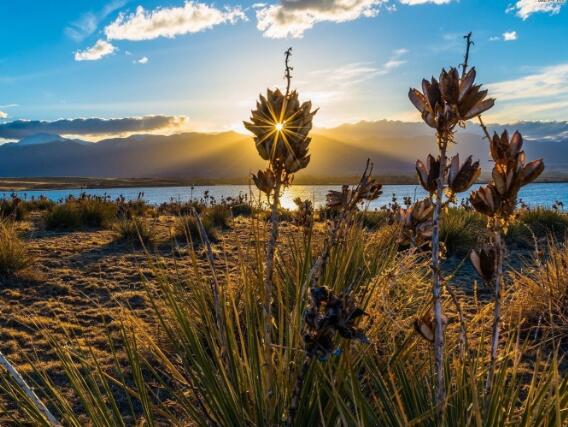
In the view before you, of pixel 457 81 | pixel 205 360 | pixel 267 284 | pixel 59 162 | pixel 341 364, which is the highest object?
pixel 59 162

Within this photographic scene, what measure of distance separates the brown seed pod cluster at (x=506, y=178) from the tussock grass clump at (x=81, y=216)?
9.23 metres

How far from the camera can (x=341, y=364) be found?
1327 mm

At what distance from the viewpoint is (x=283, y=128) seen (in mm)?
1392

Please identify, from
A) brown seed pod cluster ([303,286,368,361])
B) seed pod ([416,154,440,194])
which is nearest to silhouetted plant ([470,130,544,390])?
seed pod ([416,154,440,194])

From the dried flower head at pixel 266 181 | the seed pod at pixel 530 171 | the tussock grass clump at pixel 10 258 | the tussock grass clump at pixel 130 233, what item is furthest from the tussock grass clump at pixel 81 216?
the seed pod at pixel 530 171

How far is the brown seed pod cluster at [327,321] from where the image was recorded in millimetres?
782

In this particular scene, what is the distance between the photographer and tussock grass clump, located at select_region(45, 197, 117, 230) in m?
8.96

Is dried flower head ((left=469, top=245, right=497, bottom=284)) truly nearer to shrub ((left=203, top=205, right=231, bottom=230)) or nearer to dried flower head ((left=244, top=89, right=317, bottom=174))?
dried flower head ((left=244, top=89, right=317, bottom=174))

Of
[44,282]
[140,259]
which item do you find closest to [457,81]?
[44,282]

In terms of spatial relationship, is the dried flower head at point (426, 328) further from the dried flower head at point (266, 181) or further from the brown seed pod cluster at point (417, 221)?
the brown seed pod cluster at point (417, 221)

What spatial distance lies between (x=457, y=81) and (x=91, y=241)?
7.58m

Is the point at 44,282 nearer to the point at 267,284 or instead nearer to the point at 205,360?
the point at 205,360

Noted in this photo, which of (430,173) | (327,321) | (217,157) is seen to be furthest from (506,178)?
(217,157)

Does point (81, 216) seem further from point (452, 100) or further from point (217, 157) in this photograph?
point (217, 157)
